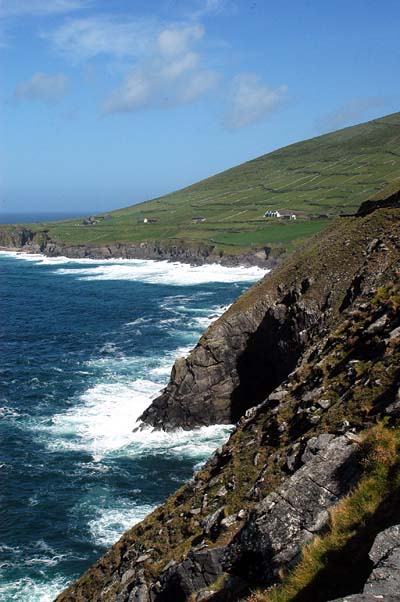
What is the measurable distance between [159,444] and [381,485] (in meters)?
39.5

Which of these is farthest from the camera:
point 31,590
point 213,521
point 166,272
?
point 166,272

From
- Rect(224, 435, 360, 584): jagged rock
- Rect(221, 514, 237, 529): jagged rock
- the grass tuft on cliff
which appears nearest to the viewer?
the grass tuft on cliff

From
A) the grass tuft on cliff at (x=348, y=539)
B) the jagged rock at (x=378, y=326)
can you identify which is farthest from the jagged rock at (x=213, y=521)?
the jagged rock at (x=378, y=326)

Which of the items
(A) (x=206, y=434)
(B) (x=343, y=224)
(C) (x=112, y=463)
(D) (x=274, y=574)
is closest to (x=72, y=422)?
(C) (x=112, y=463)

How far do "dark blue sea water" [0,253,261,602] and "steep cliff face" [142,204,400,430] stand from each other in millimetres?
3115

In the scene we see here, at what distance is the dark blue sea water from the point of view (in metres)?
37.2

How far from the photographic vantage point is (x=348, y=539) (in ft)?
40.4

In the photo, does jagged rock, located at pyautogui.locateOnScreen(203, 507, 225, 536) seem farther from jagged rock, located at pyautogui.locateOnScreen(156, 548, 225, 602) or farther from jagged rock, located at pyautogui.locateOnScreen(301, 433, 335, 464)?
jagged rock, located at pyautogui.locateOnScreen(301, 433, 335, 464)

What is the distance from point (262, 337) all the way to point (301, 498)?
135 feet

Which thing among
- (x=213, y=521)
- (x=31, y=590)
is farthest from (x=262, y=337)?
(x=213, y=521)

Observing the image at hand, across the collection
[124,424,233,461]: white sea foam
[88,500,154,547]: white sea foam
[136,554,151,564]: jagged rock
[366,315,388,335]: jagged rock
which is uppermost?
[366,315,388,335]: jagged rock

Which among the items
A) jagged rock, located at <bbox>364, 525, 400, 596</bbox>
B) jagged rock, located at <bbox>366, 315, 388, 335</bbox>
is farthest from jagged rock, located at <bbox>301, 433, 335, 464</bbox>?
jagged rock, located at <bbox>366, 315, 388, 335</bbox>

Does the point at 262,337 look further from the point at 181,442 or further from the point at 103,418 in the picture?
the point at 103,418

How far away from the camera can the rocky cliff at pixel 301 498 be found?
12.4m
